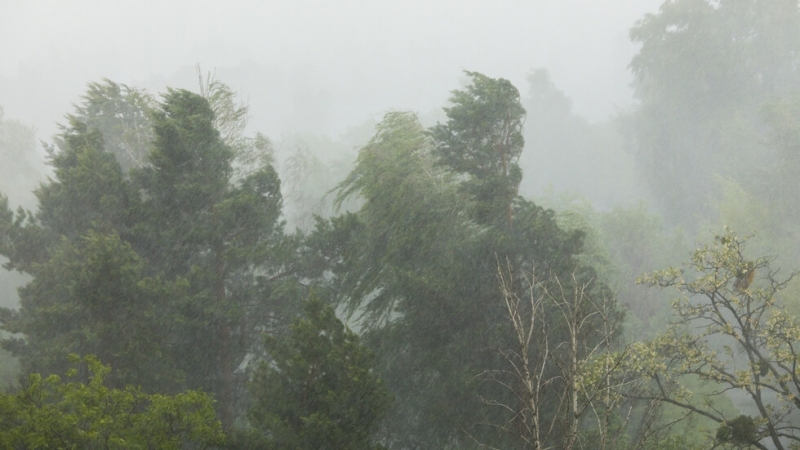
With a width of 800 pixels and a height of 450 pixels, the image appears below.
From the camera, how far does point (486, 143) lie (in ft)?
51.8

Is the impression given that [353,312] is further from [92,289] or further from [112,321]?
[92,289]

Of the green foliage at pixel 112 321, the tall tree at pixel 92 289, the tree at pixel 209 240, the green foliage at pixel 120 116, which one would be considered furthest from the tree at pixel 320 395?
the green foliage at pixel 120 116

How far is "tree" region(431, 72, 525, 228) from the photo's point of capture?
49.9 ft

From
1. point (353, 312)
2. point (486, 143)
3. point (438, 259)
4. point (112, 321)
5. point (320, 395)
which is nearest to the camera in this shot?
point (320, 395)

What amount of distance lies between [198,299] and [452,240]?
6.58m

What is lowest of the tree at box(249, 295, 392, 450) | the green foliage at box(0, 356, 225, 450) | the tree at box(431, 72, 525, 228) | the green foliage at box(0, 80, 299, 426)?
the green foliage at box(0, 356, 225, 450)

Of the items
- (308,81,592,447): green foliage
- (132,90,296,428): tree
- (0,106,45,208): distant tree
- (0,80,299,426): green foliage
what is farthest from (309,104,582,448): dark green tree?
(0,106,45,208): distant tree

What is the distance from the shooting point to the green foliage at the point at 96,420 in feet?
25.4

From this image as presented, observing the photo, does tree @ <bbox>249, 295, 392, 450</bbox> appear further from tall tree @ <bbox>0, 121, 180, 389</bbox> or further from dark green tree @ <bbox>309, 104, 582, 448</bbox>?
tall tree @ <bbox>0, 121, 180, 389</bbox>

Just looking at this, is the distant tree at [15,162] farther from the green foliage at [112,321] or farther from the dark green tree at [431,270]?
the dark green tree at [431,270]

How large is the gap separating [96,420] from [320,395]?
10.7 ft

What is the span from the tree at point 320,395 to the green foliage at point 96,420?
1110 mm

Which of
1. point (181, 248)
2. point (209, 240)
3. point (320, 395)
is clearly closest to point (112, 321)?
point (209, 240)

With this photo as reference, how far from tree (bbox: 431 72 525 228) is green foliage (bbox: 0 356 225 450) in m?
8.84
